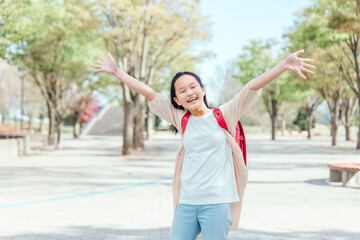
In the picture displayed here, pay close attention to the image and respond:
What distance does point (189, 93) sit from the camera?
2.91 meters

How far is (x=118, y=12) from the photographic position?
18.3m

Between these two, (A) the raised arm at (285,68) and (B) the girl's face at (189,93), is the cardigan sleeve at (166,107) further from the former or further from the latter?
(A) the raised arm at (285,68)

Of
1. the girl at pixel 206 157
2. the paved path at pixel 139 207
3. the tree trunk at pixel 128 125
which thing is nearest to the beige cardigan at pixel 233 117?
the girl at pixel 206 157

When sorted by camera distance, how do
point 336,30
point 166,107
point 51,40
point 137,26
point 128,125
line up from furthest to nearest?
point 51,40 → point 336,30 → point 128,125 → point 137,26 → point 166,107

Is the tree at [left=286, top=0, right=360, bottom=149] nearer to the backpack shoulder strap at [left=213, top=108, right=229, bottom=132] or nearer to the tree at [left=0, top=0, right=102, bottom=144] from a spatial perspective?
the tree at [left=0, top=0, right=102, bottom=144]

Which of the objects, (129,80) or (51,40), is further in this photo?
(51,40)

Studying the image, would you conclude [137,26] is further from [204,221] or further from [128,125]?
[204,221]

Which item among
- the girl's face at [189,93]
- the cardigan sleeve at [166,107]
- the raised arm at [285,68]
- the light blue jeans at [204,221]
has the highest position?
the raised arm at [285,68]

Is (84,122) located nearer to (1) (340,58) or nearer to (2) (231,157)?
(1) (340,58)

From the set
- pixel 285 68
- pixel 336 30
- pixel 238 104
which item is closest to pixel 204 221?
pixel 238 104

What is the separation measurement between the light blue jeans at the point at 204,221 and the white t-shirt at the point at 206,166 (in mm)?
43

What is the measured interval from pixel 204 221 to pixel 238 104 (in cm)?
78

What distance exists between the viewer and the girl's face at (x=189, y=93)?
2926 millimetres

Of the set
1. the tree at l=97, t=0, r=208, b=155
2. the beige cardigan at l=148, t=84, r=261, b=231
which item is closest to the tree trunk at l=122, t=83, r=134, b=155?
the tree at l=97, t=0, r=208, b=155
